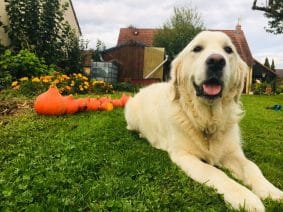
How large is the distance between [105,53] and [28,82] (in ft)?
49.1

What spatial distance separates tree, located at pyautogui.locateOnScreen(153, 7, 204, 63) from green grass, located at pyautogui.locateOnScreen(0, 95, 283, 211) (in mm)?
25281

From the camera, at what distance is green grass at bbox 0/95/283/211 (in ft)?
8.96

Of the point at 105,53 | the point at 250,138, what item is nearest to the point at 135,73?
the point at 105,53

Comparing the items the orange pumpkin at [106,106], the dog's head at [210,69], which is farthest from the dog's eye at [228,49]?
the orange pumpkin at [106,106]

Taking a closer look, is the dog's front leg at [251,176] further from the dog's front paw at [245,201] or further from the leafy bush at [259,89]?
the leafy bush at [259,89]

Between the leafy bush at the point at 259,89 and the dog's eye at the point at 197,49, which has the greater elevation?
the dog's eye at the point at 197,49

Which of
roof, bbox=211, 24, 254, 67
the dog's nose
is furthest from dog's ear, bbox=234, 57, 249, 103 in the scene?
roof, bbox=211, 24, 254, 67

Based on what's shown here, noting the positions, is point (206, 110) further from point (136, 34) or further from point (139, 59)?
point (136, 34)

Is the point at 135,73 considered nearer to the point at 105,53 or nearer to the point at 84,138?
the point at 105,53

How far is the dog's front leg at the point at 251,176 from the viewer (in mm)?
2992

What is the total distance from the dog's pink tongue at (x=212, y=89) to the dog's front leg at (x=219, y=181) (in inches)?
23.4

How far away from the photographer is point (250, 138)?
224 inches

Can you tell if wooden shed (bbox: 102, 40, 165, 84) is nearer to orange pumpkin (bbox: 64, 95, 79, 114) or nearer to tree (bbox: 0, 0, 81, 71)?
tree (bbox: 0, 0, 81, 71)

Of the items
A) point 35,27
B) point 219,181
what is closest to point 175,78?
point 219,181
